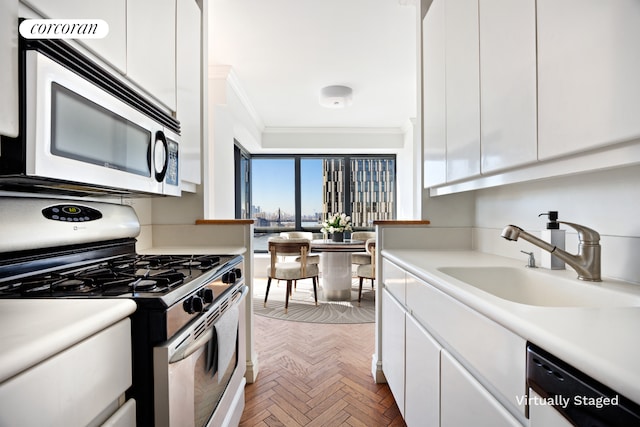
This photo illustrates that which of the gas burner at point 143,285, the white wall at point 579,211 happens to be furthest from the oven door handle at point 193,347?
the white wall at point 579,211

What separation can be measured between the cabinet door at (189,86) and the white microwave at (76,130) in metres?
0.38

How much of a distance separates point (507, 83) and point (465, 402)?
1109 millimetres

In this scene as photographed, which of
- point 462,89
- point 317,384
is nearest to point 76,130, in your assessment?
point 462,89

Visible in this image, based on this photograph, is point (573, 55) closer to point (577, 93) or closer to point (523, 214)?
point (577, 93)

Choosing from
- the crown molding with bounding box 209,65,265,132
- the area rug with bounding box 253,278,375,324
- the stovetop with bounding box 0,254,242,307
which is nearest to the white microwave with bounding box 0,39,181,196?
the stovetop with bounding box 0,254,242,307

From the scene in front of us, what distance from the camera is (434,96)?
2.02 meters

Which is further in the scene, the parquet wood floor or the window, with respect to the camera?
the window

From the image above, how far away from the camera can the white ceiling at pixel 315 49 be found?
7.96 feet

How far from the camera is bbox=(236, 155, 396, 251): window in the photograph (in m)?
6.25

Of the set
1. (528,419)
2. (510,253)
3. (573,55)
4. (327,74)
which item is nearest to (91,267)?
(528,419)

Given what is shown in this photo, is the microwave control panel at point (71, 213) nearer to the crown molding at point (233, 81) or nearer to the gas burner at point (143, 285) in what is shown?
the gas burner at point (143, 285)

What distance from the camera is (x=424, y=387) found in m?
1.27

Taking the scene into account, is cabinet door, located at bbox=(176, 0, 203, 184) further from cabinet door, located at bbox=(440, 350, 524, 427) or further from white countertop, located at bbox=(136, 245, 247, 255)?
cabinet door, located at bbox=(440, 350, 524, 427)

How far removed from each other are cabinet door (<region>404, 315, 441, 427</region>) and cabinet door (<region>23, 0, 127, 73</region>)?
152 cm
